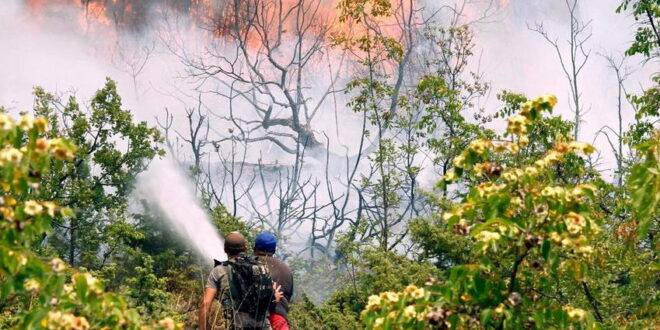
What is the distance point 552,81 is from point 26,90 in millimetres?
11786

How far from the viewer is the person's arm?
18.5 feet

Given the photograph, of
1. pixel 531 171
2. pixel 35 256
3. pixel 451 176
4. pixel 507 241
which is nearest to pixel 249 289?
pixel 451 176

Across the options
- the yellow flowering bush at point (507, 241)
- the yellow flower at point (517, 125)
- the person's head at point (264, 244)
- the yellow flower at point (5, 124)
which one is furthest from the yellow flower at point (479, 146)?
the person's head at point (264, 244)

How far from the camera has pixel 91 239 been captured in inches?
492

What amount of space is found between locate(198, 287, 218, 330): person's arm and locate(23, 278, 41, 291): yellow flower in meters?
2.65

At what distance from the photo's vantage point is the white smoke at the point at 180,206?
1386 cm

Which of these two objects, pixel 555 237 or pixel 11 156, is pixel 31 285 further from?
pixel 555 237

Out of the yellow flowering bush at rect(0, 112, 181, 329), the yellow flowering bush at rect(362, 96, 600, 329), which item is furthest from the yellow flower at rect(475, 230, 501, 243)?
the yellow flowering bush at rect(0, 112, 181, 329)

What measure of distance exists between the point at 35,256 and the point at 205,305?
2.71 meters

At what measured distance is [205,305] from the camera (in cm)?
566

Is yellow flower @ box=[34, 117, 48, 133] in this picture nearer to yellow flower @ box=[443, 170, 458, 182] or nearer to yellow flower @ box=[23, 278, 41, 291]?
yellow flower @ box=[23, 278, 41, 291]

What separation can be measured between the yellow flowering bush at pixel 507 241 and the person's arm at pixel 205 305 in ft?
6.97

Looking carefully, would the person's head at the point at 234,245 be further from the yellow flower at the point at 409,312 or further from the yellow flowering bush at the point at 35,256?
the yellow flowering bush at the point at 35,256

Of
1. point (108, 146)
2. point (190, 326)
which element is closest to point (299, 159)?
point (108, 146)
